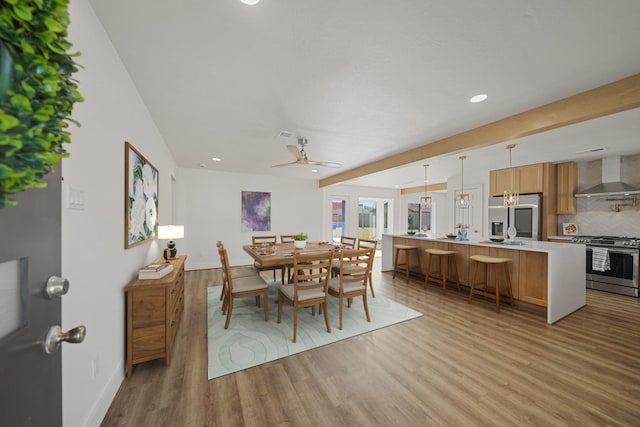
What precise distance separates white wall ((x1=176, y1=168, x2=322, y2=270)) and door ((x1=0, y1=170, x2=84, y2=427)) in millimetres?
5165

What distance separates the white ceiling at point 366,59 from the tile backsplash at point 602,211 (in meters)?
2.12

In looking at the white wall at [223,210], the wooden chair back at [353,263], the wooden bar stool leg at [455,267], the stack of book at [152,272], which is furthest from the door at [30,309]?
the white wall at [223,210]

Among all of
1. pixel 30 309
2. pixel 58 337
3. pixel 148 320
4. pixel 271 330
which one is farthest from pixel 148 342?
pixel 30 309

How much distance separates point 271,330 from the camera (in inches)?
109

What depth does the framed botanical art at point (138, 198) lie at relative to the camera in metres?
2.00

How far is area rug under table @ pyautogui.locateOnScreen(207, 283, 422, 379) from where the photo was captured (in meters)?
2.25

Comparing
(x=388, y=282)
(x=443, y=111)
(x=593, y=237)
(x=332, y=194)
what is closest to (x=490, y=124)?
(x=443, y=111)

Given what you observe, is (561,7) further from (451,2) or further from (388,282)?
(388,282)

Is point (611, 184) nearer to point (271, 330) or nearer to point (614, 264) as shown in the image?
point (614, 264)

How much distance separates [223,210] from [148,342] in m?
4.27

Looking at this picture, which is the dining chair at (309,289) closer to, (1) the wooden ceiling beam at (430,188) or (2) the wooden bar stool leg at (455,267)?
(2) the wooden bar stool leg at (455,267)

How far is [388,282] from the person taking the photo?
480cm

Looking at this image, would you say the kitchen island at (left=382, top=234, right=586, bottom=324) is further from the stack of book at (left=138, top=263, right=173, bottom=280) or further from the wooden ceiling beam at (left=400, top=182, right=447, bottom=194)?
the wooden ceiling beam at (left=400, top=182, right=447, bottom=194)

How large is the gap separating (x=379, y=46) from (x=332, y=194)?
6.21 m
